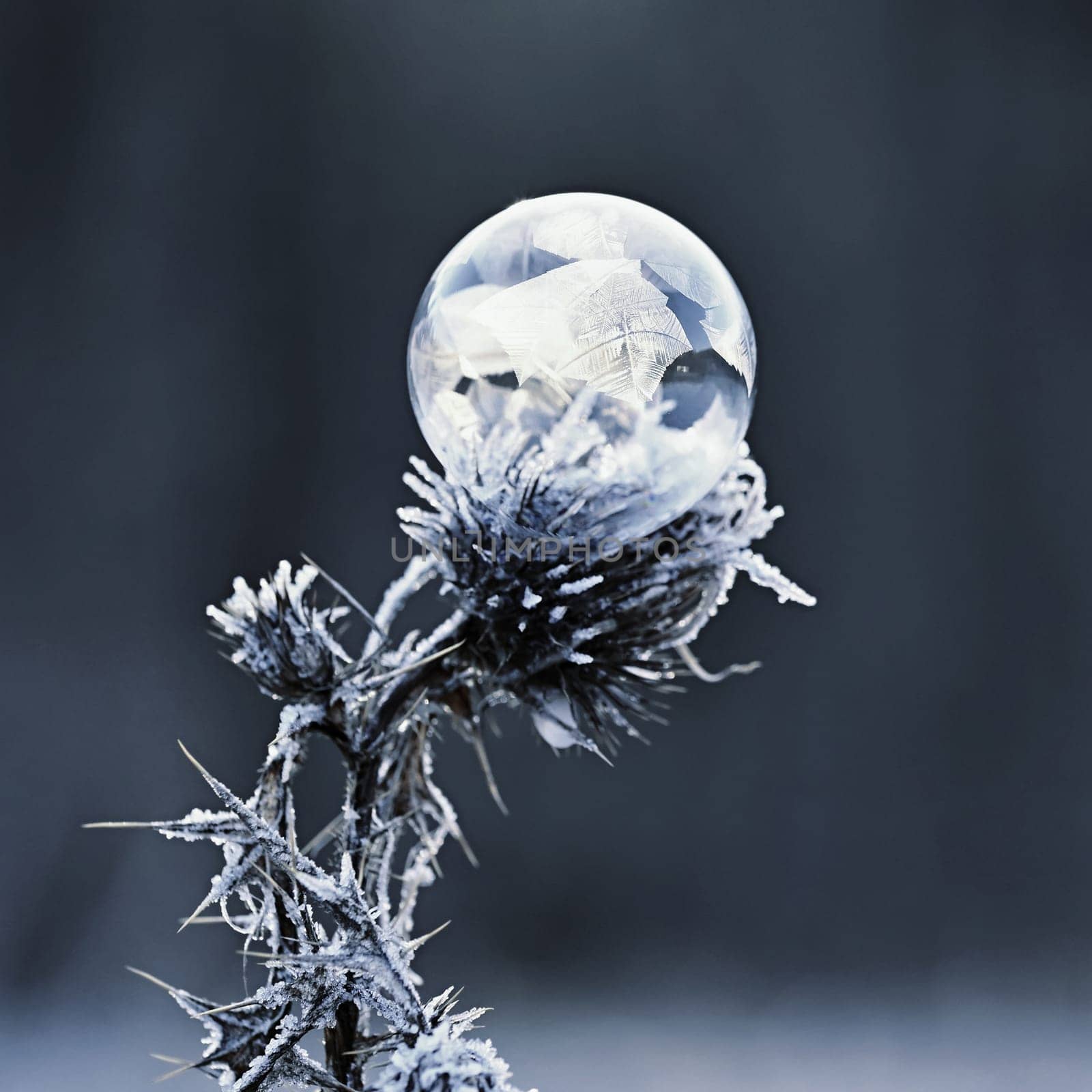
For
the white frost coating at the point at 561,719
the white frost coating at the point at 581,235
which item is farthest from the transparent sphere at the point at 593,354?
the white frost coating at the point at 561,719

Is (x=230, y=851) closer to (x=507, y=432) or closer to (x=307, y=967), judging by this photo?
(x=307, y=967)

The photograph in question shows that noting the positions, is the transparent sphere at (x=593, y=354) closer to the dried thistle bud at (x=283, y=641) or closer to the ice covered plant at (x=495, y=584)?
the ice covered plant at (x=495, y=584)

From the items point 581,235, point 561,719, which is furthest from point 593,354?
point 561,719

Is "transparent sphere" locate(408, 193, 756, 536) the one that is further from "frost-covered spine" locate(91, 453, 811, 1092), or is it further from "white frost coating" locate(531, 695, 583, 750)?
"white frost coating" locate(531, 695, 583, 750)

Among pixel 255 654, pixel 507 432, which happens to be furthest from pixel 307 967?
pixel 507 432

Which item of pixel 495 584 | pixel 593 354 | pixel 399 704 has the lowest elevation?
pixel 399 704

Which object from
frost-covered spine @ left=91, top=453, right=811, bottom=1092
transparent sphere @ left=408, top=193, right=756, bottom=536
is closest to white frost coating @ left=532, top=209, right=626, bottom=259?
transparent sphere @ left=408, top=193, right=756, bottom=536

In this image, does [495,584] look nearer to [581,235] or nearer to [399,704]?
[399,704]
